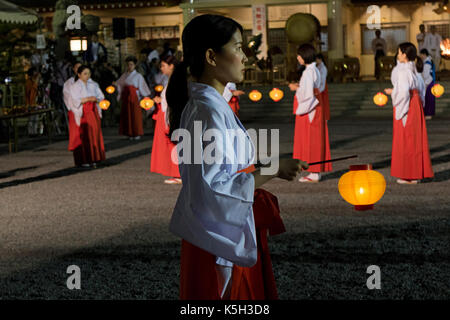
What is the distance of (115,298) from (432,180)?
5601 millimetres

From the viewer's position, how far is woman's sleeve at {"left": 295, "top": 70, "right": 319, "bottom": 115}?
9.31 meters

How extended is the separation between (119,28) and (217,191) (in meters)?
17.9

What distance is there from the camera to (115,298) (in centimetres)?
463

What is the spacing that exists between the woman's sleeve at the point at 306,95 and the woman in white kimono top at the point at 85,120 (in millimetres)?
3368

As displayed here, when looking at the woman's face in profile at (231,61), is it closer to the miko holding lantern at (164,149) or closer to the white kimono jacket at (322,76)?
the miko holding lantern at (164,149)

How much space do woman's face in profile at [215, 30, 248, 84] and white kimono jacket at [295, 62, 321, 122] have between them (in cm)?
672

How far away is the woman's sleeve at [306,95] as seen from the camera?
30.6 ft

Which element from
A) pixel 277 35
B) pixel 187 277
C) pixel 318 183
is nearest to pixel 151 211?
pixel 318 183

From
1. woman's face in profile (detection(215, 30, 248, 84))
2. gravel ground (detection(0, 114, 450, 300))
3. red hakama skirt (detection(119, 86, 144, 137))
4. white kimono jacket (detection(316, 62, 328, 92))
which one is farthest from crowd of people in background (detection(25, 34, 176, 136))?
woman's face in profile (detection(215, 30, 248, 84))

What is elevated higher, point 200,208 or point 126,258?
point 200,208

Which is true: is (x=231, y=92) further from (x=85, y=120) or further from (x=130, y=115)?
(x=130, y=115)

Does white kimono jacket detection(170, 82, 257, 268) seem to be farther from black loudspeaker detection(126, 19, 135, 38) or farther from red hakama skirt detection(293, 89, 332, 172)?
black loudspeaker detection(126, 19, 135, 38)
